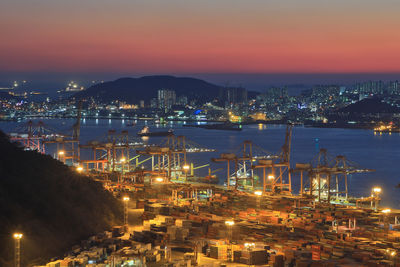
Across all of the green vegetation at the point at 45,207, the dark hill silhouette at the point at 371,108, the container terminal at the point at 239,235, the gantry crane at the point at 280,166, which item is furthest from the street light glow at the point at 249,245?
the dark hill silhouette at the point at 371,108

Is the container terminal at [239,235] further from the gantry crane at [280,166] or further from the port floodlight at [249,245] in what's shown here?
the gantry crane at [280,166]

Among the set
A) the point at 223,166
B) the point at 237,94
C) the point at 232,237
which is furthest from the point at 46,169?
the point at 237,94

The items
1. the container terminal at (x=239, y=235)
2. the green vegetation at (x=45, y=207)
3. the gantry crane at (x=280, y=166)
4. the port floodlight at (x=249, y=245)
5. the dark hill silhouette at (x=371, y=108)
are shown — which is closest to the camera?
the container terminal at (x=239, y=235)

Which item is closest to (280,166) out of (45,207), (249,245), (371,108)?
(45,207)

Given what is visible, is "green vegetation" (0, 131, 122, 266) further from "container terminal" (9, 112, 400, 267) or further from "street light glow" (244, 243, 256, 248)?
"street light glow" (244, 243, 256, 248)

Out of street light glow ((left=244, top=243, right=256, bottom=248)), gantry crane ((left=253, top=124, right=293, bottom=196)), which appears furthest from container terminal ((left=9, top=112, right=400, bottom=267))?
gantry crane ((left=253, top=124, right=293, bottom=196))

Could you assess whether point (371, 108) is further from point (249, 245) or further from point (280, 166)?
point (249, 245)

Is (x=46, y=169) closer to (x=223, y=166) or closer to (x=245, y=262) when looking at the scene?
(x=245, y=262)
